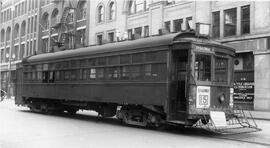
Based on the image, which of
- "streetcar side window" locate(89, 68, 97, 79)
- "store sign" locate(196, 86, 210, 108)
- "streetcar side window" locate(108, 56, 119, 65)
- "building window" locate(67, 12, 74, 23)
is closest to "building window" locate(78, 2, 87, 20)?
"building window" locate(67, 12, 74, 23)

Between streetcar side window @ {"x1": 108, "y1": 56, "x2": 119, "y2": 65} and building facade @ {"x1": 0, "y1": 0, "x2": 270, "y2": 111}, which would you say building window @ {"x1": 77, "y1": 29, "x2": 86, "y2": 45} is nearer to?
building facade @ {"x1": 0, "y1": 0, "x2": 270, "y2": 111}

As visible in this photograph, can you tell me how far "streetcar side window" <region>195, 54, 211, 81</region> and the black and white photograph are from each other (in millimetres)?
34

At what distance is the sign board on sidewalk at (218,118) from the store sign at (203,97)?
376 mm

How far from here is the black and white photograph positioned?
37.8 feet

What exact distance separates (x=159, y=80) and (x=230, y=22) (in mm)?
16547

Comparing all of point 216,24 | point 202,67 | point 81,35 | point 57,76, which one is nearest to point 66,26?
point 81,35

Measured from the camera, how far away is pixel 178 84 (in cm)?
1255

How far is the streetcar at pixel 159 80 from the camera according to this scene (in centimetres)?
1198

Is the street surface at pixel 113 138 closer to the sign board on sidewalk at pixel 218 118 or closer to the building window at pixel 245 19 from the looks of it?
the sign board on sidewalk at pixel 218 118

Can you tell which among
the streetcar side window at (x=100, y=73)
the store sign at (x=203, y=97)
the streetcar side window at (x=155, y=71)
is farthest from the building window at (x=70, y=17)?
the store sign at (x=203, y=97)

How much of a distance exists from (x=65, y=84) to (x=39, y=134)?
606 cm

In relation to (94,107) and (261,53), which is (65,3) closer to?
(261,53)

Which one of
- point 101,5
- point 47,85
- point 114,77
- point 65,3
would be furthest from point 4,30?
point 114,77

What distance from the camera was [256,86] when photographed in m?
25.0
